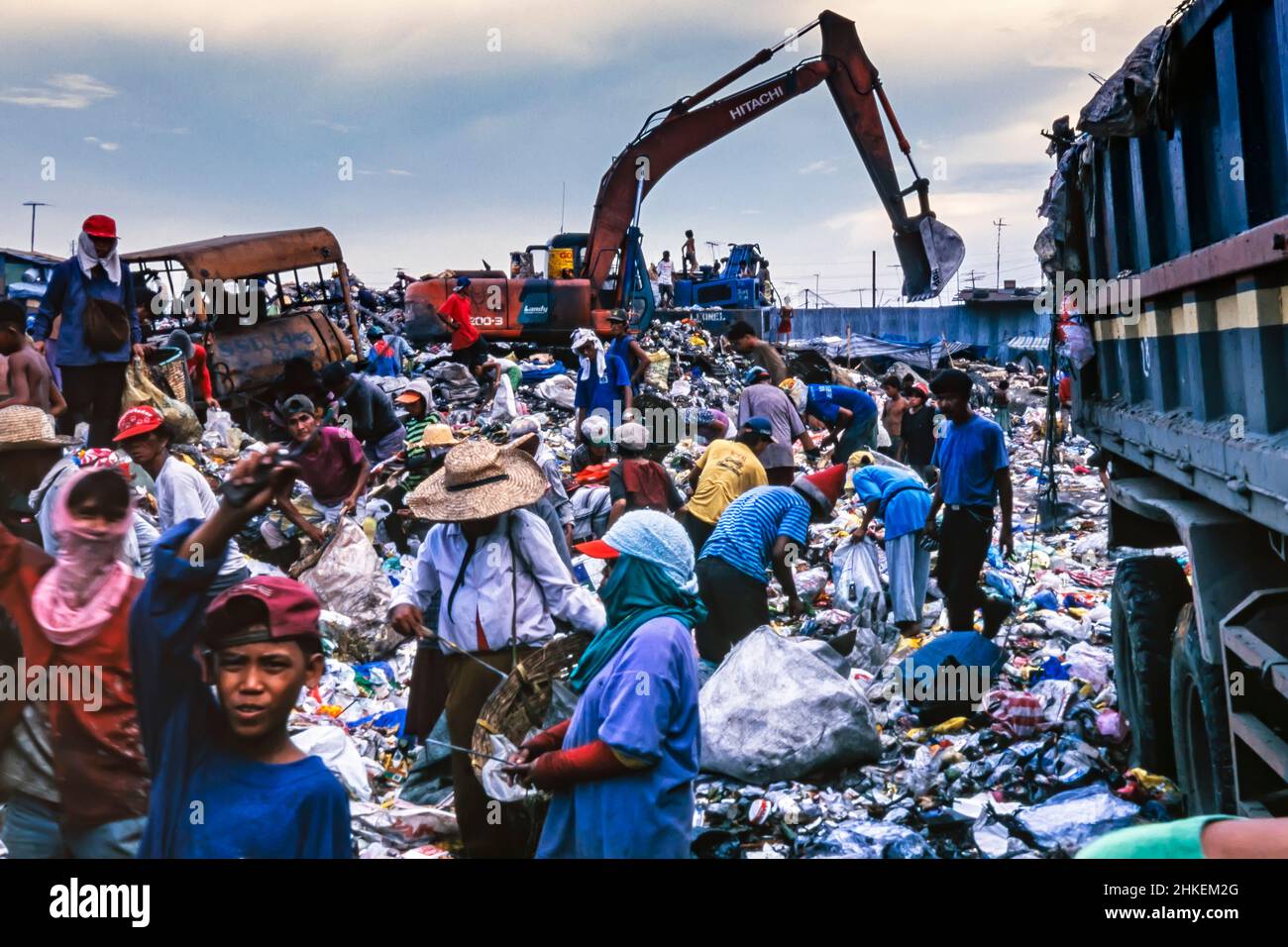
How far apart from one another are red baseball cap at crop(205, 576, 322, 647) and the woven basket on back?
3.46 ft

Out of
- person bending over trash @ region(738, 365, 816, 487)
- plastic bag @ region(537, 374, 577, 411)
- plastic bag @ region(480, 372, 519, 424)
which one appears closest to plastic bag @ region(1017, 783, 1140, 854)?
person bending over trash @ region(738, 365, 816, 487)

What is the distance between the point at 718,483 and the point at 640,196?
30.5ft

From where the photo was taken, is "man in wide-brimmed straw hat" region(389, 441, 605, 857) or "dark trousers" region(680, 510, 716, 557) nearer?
"man in wide-brimmed straw hat" region(389, 441, 605, 857)

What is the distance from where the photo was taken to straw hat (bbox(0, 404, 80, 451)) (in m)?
3.94

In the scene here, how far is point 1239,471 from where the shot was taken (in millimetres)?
2766

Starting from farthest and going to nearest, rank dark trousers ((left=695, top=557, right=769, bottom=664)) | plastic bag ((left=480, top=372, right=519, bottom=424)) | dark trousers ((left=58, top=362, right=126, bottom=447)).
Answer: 1. plastic bag ((left=480, top=372, right=519, bottom=424))
2. dark trousers ((left=58, top=362, right=126, bottom=447))
3. dark trousers ((left=695, top=557, right=769, bottom=664))

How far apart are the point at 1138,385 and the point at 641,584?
2.44 meters

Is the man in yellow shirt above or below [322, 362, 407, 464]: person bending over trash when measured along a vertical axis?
below

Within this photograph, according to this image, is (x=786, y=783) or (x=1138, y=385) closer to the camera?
(x=1138, y=385)

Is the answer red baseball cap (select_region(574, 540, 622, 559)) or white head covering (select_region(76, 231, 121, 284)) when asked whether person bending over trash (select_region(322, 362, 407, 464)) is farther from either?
Result: red baseball cap (select_region(574, 540, 622, 559))

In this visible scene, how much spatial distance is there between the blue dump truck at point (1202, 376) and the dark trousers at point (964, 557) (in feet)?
3.88

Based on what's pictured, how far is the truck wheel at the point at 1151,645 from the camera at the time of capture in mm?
4031
